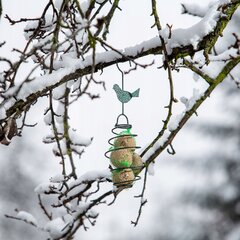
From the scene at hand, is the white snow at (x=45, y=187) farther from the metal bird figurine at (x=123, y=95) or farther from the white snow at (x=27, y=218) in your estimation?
the metal bird figurine at (x=123, y=95)

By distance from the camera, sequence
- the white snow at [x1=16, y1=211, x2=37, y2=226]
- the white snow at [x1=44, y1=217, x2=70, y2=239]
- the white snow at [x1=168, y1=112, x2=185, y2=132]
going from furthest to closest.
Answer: the white snow at [x1=168, y1=112, x2=185, y2=132] < the white snow at [x1=16, y1=211, x2=37, y2=226] < the white snow at [x1=44, y1=217, x2=70, y2=239]

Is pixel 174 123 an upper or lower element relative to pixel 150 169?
upper

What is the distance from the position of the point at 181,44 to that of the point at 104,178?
3.45ft

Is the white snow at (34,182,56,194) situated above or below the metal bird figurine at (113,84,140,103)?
below

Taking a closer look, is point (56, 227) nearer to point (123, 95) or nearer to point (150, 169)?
point (150, 169)

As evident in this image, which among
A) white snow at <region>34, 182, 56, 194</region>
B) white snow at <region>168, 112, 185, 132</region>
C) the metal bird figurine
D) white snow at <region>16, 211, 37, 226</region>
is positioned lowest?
white snow at <region>16, 211, 37, 226</region>

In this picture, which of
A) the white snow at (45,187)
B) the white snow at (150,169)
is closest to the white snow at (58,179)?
the white snow at (45,187)

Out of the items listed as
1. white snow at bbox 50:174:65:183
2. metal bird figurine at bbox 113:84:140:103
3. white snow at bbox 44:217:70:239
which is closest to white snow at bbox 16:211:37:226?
white snow at bbox 44:217:70:239

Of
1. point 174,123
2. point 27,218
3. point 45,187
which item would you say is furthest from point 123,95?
point 27,218

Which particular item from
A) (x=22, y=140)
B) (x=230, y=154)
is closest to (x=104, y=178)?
(x=230, y=154)

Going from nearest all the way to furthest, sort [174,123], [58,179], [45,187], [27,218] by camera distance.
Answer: [58,179] < [27,218] < [45,187] < [174,123]

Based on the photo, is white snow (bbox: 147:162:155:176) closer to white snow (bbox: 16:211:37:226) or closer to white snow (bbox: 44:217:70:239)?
white snow (bbox: 44:217:70:239)

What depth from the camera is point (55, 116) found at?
3.99 m

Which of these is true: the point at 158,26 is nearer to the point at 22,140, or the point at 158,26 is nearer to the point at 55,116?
the point at 55,116
